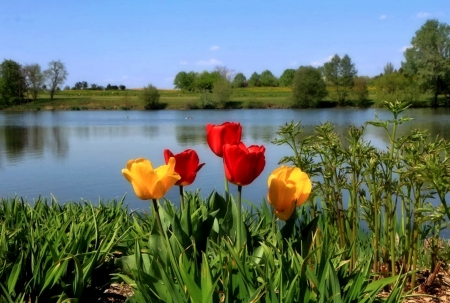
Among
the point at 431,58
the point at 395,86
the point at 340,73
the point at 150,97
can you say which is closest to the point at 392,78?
the point at 395,86

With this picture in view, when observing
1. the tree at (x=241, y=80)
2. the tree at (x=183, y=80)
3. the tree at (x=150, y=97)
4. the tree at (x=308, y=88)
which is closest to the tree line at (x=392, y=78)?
the tree at (x=308, y=88)

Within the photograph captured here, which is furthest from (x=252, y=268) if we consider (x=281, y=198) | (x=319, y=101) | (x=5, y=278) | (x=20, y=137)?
(x=319, y=101)

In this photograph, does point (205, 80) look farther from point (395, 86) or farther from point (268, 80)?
point (395, 86)

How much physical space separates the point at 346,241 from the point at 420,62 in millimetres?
49402

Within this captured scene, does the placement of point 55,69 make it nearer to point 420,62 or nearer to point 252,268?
point 420,62

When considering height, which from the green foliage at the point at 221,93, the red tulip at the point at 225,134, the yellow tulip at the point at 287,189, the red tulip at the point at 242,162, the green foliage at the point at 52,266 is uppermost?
the green foliage at the point at 221,93

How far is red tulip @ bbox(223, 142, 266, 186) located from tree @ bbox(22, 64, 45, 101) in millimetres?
66068

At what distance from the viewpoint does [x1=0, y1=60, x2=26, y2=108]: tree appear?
60.4 meters

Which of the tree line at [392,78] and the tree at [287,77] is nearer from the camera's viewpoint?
the tree line at [392,78]

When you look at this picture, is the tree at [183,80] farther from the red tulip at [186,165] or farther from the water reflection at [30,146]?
the red tulip at [186,165]

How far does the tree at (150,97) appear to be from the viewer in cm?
5528

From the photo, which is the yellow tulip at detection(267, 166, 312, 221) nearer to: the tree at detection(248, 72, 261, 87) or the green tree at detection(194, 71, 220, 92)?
the tree at detection(248, 72, 261, 87)

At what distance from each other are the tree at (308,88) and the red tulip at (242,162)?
52304 mm

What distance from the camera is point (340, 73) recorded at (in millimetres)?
61875
